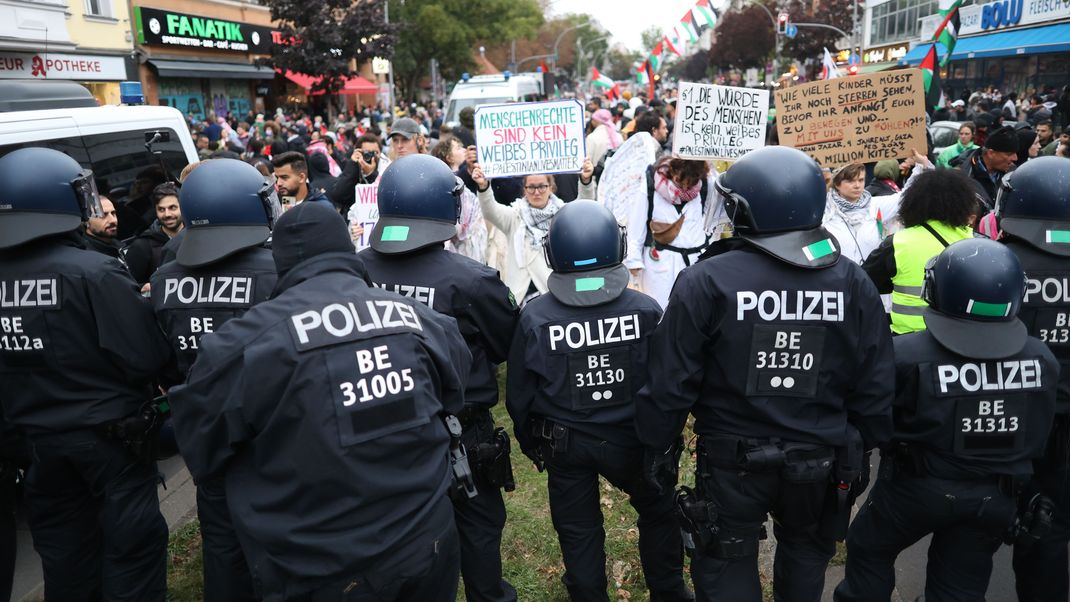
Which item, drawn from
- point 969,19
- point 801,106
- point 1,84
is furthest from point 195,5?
point 969,19

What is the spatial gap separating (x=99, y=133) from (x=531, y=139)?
10.2ft

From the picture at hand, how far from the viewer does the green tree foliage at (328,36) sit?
28.1 m

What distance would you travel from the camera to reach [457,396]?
287 centimetres

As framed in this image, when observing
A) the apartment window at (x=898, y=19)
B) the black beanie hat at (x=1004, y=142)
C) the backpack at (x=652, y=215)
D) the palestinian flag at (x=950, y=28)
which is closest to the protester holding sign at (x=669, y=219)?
the backpack at (x=652, y=215)

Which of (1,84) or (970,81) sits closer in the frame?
(1,84)

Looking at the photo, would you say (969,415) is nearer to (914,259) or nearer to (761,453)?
(761,453)

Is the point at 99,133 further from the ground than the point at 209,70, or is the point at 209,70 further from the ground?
the point at 209,70

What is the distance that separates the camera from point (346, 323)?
2.49 metres

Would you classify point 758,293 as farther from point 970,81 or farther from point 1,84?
point 970,81

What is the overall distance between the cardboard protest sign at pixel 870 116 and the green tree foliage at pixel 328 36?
25161 mm

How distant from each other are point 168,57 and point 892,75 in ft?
86.6

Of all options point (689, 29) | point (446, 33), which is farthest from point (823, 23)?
point (689, 29)

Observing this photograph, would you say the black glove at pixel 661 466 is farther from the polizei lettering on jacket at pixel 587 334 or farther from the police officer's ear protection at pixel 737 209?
the police officer's ear protection at pixel 737 209

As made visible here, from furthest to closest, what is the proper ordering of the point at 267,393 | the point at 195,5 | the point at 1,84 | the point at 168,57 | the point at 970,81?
1. the point at 970,81
2. the point at 195,5
3. the point at 168,57
4. the point at 1,84
5. the point at 267,393
